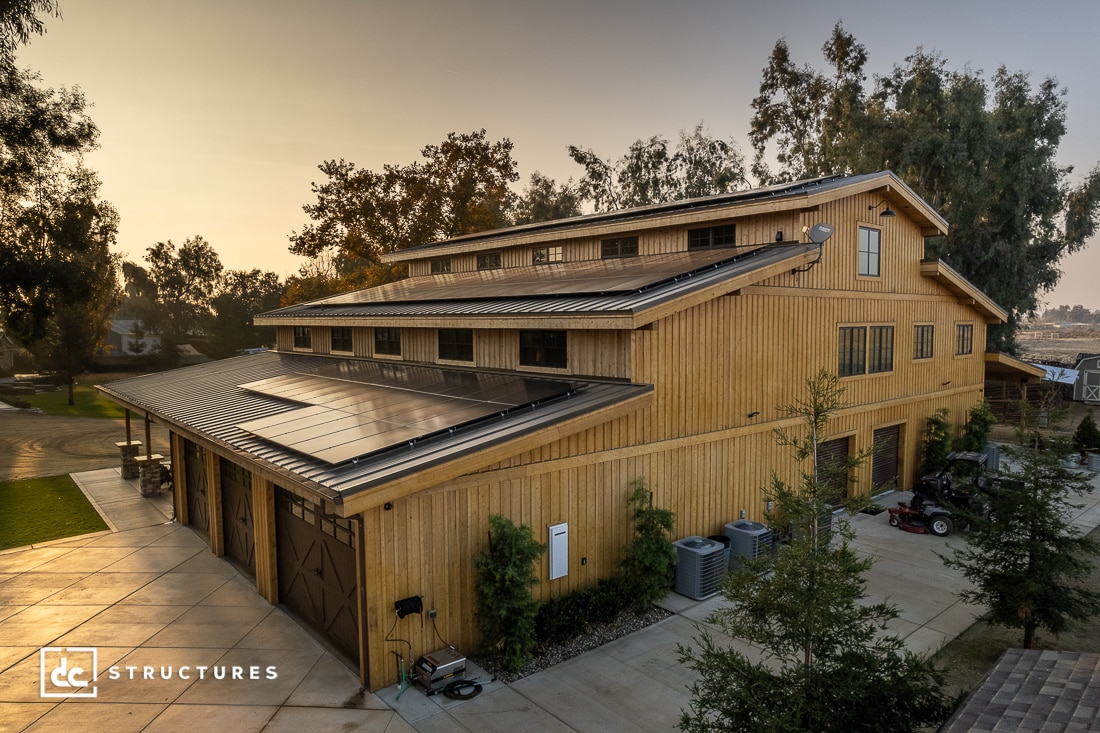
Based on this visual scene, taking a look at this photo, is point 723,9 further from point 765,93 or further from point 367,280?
point 367,280

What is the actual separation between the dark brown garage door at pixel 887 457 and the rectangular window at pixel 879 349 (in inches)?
80.0

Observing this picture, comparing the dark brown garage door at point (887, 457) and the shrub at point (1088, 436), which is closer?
the dark brown garage door at point (887, 457)

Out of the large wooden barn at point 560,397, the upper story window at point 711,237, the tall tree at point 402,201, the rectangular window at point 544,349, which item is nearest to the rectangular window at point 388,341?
the large wooden barn at point 560,397

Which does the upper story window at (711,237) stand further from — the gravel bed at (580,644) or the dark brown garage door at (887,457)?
the gravel bed at (580,644)

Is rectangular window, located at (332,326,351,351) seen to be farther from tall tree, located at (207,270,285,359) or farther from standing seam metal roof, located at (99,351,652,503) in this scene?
tall tree, located at (207,270,285,359)

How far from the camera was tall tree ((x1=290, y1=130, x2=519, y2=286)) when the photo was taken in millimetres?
40312

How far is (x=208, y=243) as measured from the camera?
86312mm

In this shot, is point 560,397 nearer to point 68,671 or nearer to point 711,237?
point 711,237

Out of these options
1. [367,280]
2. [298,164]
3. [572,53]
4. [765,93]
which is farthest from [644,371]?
[765,93]

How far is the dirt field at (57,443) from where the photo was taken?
2525cm

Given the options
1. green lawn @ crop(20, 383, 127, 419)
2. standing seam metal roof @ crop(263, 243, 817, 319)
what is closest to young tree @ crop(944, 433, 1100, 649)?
standing seam metal roof @ crop(263, 243, 817, 319)

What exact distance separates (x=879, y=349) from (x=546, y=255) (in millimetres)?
10813

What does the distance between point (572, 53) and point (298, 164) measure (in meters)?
20.5

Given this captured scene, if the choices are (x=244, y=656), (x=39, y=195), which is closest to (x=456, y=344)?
(x=244, y=656)
